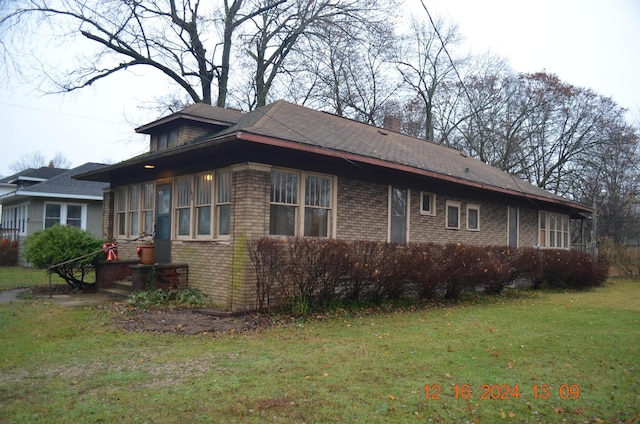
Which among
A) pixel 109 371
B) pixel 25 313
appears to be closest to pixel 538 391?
pixel 109 371

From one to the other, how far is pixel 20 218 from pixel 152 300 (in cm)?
1650

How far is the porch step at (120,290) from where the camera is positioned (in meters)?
11.4

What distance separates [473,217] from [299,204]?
727cm

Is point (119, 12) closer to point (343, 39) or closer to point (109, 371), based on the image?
point (343, 39)

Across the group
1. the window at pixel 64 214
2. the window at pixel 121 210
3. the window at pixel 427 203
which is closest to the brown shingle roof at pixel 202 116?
the window at pixel 121 210

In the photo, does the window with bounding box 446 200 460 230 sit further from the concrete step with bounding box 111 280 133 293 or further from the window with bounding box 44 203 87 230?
the window with bounding box 44 203 87 230

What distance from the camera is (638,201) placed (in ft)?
98.4

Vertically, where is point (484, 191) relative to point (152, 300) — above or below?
above

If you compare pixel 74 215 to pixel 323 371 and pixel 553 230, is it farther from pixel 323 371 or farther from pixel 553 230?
pixel 553 230

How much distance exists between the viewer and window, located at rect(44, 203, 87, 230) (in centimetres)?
2175

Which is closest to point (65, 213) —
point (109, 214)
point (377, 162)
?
point (109, 214)

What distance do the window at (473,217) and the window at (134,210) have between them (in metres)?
9.54

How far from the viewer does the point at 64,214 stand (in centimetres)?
2216

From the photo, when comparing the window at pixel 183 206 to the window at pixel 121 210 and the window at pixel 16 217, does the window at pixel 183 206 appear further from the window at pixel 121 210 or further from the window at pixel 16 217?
the window at pixel 16 217
